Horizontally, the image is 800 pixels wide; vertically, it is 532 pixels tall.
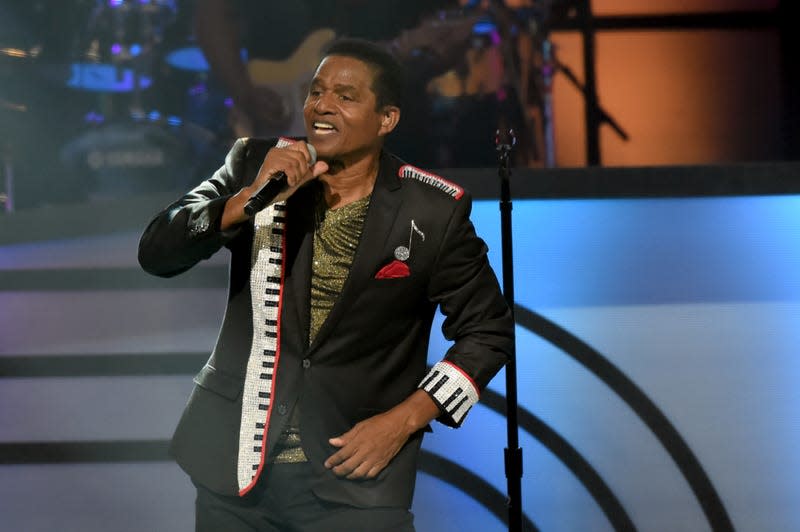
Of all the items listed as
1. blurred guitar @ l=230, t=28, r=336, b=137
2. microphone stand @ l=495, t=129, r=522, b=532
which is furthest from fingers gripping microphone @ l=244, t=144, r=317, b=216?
blurred guitar @ l=230, t=28, r=336, b=137

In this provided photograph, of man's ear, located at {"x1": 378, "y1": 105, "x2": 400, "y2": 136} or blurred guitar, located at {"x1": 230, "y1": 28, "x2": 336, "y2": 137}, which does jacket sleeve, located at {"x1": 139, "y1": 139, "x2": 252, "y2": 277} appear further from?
blurred guitar, located at {"x1": 230, "y1": 28, "x2": 336, "y2": 137}

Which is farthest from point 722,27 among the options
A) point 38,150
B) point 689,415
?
point 38,150

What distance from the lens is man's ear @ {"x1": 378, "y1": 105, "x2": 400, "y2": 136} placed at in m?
1.83

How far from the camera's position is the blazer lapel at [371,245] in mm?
1688

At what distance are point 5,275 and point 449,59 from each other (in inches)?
58.0

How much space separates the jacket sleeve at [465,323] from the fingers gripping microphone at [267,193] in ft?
1.18

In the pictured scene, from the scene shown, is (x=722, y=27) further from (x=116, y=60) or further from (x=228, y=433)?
(x=228, y=433)

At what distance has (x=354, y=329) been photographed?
170 cm

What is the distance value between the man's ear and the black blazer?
0.31ft

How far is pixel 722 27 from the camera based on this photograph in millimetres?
3254

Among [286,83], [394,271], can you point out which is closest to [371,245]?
[394,271]

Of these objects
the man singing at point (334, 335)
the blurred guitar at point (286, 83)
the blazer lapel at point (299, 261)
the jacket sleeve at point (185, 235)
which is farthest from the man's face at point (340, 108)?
the blurred guitar at point (286, 83)

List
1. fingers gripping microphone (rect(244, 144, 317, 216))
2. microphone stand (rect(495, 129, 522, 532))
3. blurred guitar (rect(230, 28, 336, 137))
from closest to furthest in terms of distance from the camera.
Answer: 1. fingers gripping microphone (rect(244, 144, 317, 216))
2. microphone stand (rect(495, 129, 522, 532))
3. blurred guitar (rect(230, 28, 336, 137))

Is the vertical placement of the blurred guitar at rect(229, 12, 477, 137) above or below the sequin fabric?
above
